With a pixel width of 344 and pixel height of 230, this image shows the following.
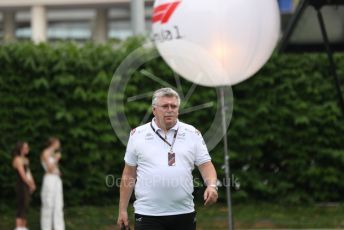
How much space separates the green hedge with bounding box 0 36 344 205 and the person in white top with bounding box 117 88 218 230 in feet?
31.2

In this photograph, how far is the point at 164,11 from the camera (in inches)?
356

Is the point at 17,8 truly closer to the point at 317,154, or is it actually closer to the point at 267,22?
the point at 317,154

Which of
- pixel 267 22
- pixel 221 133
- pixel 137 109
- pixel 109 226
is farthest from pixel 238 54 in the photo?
pixel 137 109

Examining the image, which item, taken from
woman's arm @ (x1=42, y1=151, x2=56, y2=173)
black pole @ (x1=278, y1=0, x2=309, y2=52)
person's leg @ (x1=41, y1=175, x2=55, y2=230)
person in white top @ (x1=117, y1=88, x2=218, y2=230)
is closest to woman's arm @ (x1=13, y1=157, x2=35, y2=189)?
person's leg @ (x1=41, y1=175, x2=55, y2=230)

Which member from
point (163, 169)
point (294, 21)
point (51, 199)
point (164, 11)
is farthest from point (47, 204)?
point (163, 169)

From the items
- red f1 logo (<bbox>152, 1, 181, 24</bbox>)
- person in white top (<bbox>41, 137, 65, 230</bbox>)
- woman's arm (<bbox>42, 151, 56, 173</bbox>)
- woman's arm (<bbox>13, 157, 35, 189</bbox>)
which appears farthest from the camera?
woman's arm (<bbox>42, 151, 56, 173</bbox>)

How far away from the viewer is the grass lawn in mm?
14797

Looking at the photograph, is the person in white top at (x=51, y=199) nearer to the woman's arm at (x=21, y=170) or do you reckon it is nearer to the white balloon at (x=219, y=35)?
the woman's arm at (x=21, y=170)

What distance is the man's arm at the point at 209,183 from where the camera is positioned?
6.66 metres

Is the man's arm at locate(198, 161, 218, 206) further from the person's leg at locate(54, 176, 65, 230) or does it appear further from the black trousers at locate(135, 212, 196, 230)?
the person's leg at locate(54, 176, 65, 230)

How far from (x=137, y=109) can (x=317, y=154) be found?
364 centimetres

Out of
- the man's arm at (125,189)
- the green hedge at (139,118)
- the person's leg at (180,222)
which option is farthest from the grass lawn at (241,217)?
the person's leg at (180,222)

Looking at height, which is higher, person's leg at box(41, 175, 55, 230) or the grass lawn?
person's leg at box(41, 175, 55, 230)

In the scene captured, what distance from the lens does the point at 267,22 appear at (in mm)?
8961
